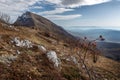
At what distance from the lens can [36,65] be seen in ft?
74.1

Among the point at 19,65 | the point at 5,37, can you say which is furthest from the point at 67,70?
the point at 5,37

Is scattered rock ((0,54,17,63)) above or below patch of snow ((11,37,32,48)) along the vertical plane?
below

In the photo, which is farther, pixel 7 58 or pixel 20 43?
pixel 20 43

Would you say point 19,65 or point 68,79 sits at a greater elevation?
point 19,65

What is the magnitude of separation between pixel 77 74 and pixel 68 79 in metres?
2.66

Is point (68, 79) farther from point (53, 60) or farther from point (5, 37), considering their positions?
point (5, 37)

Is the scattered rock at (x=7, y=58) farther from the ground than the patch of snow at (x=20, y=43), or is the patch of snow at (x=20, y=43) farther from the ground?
the patch of snow at (x=20, y=43)

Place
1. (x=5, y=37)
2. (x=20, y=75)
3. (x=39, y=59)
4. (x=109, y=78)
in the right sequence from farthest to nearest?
(x=109, y=78), (x=5, y=37), (x=39, y=59), (x=20, y=75)

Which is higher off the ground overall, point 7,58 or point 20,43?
point 20,43

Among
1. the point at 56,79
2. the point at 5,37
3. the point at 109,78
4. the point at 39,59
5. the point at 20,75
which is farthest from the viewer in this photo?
the point at 109,78

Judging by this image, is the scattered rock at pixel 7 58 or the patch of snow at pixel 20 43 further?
the patch of snow at pixel 20 43

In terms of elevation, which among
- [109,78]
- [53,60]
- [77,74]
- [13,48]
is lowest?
[109,78]

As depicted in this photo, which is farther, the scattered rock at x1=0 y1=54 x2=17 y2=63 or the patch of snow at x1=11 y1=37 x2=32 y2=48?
the patch of snow at x1=11 y1=37 x2=32 y2=48

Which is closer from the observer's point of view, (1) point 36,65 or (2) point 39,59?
(1) point 36,65
